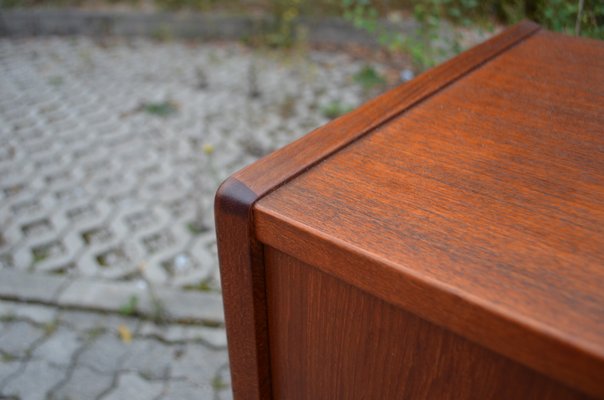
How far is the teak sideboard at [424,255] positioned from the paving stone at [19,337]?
150cm

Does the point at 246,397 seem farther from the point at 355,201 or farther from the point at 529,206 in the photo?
the point at 529,206

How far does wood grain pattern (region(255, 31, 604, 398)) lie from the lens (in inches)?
21.8

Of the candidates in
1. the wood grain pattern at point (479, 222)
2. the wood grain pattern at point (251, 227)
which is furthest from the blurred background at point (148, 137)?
the wood grain pattern at point (479, 222)

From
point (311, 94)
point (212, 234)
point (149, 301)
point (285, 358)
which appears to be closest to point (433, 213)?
point (285, 358)

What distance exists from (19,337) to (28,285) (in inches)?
11.0

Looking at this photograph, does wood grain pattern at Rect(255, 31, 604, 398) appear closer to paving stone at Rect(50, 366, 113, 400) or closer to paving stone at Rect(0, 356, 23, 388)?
paving stone at Rect(50, 366, 113, 400)

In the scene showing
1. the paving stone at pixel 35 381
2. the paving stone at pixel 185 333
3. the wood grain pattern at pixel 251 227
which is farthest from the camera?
the paving stone at pixel 185 333

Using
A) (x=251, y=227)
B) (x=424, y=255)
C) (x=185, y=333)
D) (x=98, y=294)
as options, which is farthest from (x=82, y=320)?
(x=424, y=255)

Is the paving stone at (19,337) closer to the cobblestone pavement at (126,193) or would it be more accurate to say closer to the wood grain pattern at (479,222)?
the cobblestone pavement at (126,193)

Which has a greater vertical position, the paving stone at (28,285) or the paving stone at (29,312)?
the paving stone at (28,285)

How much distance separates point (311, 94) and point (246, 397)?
361cm

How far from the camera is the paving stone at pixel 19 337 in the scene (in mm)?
2025

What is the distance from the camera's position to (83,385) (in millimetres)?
1905

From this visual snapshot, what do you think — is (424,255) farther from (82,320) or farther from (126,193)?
(126,193)
